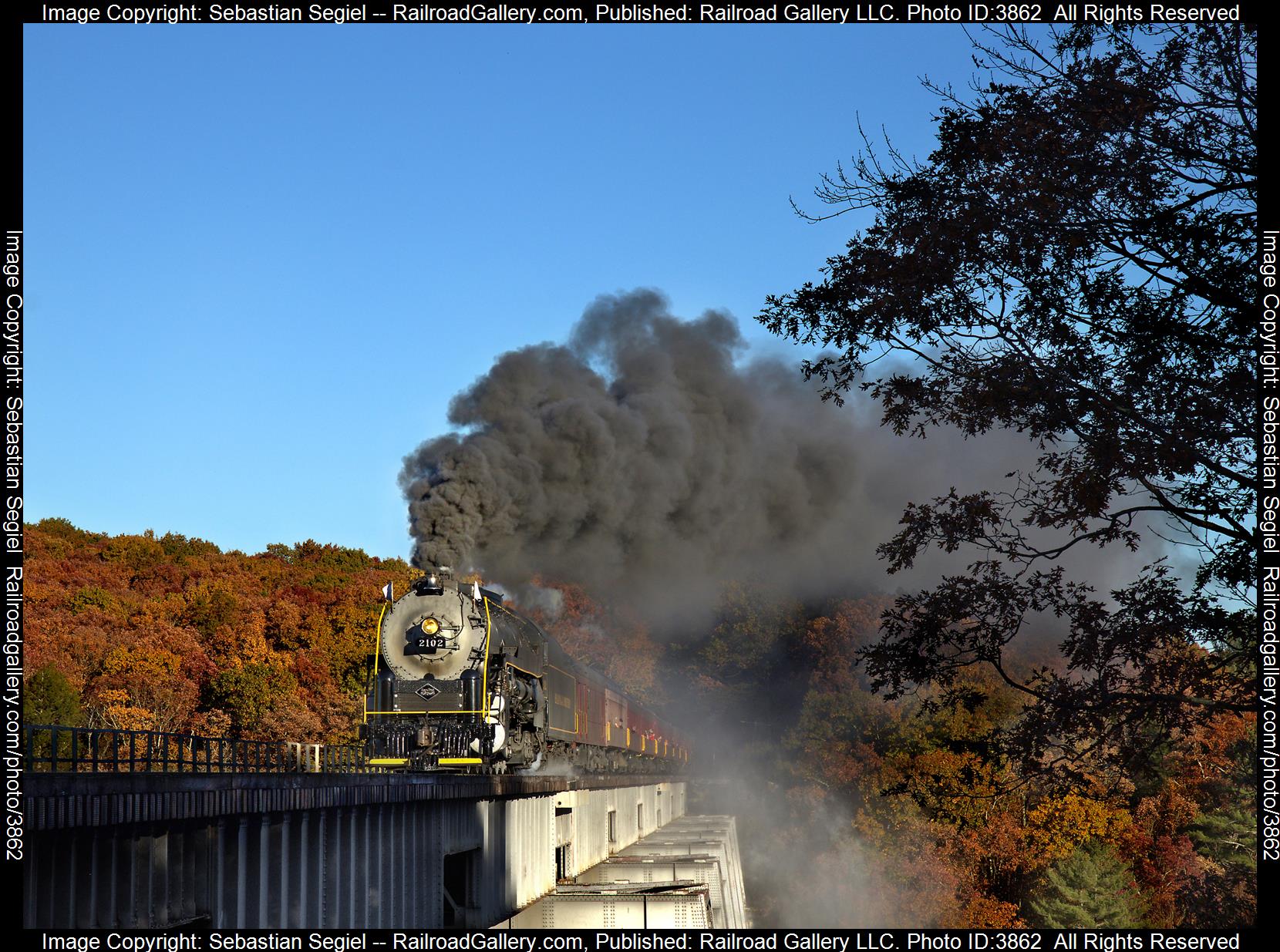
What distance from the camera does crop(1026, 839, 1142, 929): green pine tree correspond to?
45.2 metres

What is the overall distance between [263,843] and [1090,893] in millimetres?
42045

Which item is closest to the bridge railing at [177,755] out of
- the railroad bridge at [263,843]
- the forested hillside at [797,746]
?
the railroad bridge at [263,843]

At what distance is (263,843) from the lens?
11.1 meters

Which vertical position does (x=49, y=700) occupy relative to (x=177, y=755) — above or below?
above

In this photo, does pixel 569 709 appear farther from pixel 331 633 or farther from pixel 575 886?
pixel 331 633

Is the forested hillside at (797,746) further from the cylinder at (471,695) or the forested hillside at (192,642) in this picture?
the cylinder at (471,695)

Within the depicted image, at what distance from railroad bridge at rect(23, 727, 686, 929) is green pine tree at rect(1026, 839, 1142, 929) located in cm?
3044

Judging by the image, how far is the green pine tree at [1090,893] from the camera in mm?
45156

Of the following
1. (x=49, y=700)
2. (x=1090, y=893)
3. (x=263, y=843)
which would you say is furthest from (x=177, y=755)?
(x=1090, y=893)

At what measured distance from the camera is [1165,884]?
4650 centimetres

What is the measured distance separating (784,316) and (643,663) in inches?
3181

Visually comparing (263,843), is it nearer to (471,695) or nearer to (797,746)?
(471,695)

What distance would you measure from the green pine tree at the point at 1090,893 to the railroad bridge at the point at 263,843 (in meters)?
30.4

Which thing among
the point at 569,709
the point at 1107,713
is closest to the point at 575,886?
the point at 569,709
